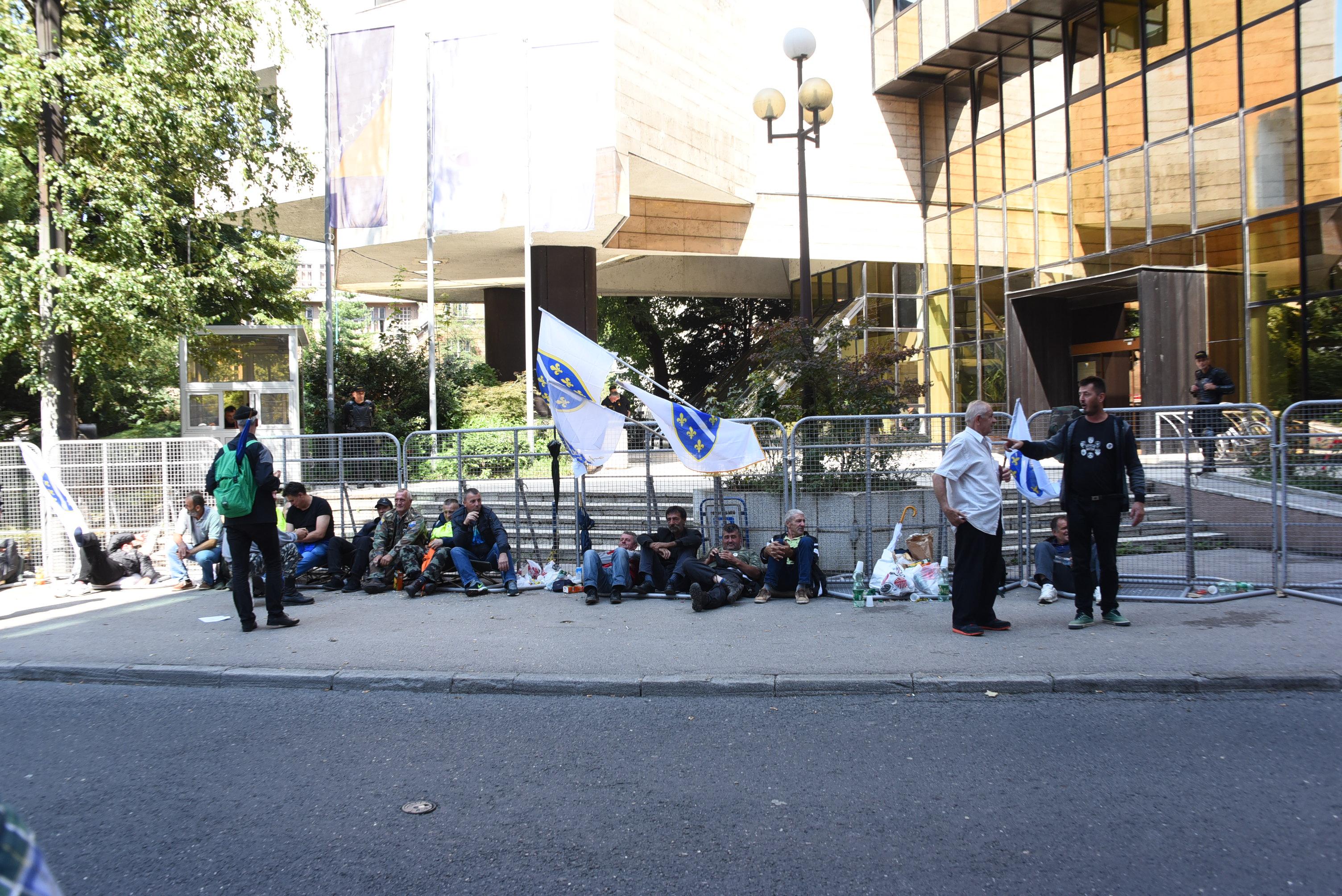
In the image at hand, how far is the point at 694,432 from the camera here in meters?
9.33

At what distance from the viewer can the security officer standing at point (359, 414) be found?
16.9 metres

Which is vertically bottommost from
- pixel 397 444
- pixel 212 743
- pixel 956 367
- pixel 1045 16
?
pixel 212 743

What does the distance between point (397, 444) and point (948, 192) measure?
1759 cm

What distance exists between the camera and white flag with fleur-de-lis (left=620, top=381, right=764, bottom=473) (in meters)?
9.21

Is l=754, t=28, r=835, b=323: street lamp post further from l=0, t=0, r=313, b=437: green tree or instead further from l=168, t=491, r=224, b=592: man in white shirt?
l=168, t=491, r=224, b=592: man in white shirt

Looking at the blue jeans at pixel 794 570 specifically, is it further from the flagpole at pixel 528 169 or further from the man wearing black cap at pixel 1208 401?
the flagpole at pixel 528 169

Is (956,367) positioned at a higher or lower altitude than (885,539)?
higher

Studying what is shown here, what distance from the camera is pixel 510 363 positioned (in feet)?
87.5

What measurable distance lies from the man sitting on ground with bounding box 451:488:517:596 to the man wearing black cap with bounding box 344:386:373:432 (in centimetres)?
709

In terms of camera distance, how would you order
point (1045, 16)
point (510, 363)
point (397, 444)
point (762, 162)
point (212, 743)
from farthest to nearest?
point (510, 363) → point (762, 162) → point (1045, 16) → point (397, 444) → point (212, 743)

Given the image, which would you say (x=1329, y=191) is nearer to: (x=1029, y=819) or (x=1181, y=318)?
(x=1181, y=318)

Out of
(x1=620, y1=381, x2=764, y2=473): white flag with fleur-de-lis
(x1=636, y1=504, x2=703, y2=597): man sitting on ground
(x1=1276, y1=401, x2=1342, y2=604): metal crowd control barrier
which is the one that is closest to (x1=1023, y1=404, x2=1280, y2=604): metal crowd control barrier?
(x1=1276, y1=401, x2=1342, y2=604): metal crowd control barrier

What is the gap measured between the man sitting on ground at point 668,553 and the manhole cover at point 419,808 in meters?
5.38

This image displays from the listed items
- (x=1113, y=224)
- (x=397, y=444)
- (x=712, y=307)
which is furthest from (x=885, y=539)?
(x=712, y=307)
